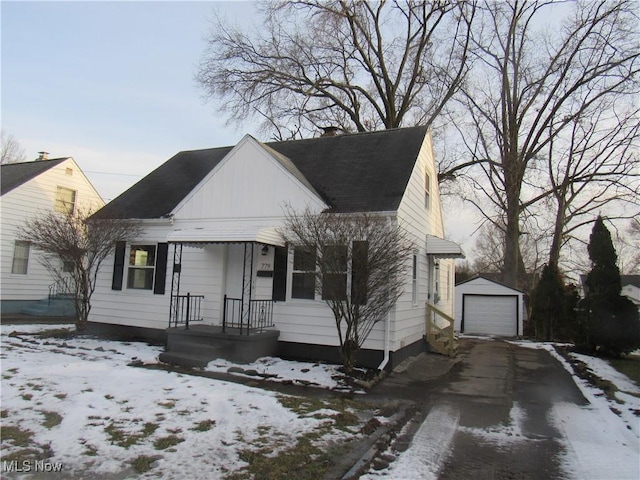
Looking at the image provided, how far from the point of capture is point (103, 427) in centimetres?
488

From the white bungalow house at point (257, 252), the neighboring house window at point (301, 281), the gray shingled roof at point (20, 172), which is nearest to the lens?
the white bungalow house at point (257, 252)

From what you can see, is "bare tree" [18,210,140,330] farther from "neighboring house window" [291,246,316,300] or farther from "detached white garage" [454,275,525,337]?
"detached white garage" [454,275,525,337]

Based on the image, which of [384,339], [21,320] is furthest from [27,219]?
[384,339]

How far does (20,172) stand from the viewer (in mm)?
19266

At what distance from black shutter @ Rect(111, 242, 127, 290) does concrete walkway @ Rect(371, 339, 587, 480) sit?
763 centimetres

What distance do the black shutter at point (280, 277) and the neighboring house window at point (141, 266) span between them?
3806 mm

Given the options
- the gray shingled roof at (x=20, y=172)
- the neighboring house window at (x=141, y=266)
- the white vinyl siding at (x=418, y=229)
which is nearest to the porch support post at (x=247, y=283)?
the neighboring house window at (x=141, y=266)

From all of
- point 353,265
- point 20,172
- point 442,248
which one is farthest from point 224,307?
point 20,172

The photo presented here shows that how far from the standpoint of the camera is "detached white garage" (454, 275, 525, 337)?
71.6ft

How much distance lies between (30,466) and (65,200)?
1850 cm

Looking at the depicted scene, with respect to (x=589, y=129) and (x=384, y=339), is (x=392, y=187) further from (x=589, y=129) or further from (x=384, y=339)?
(x=589, y=129)

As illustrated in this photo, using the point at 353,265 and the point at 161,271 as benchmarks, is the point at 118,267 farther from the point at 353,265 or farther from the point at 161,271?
the point at 353,265

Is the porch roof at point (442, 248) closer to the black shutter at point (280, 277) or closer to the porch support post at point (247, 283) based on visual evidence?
the black shutter at point (280, 277)

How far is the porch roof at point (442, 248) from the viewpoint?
474 inches
